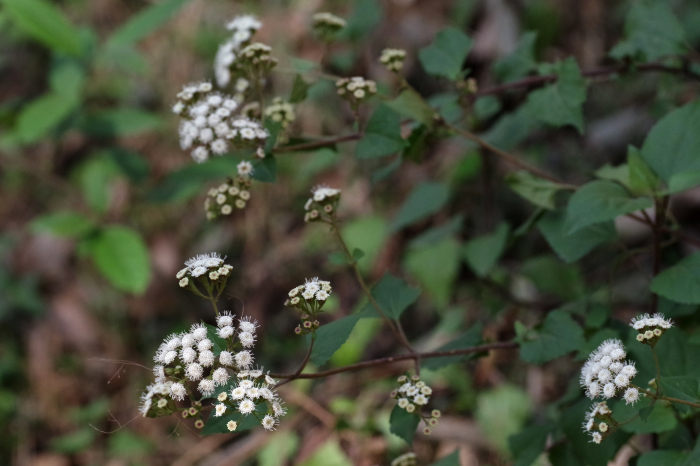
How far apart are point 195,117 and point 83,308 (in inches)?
128

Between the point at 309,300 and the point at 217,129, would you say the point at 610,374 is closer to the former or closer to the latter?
the point at 309,300

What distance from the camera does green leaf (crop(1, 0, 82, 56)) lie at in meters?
2.80

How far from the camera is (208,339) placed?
1391 mm

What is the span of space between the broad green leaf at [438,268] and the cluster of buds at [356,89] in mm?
1452

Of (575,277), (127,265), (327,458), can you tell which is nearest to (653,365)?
(575,277)

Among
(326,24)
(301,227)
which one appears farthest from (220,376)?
(301,227)

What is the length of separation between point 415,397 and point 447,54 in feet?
4.17

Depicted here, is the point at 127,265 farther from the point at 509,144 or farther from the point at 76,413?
the point at 509,144

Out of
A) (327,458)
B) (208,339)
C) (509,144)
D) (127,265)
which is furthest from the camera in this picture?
(127,265)

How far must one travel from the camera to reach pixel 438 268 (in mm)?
3098

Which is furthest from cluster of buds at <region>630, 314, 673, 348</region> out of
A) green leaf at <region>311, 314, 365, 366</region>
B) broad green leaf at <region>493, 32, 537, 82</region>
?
broad green leaf at <region>493, 32, 537, 82</region>

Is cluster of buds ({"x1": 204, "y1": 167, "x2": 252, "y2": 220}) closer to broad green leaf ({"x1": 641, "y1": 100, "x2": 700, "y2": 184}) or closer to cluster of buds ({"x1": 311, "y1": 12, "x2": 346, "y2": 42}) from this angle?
cluster of buds ({"x1": 311, "y1": 12, "x2": 346, "y2": 42})

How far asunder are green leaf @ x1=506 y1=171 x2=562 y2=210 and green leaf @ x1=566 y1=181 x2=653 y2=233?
287 mm

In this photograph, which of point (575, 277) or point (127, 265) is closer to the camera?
point (575, 277)
